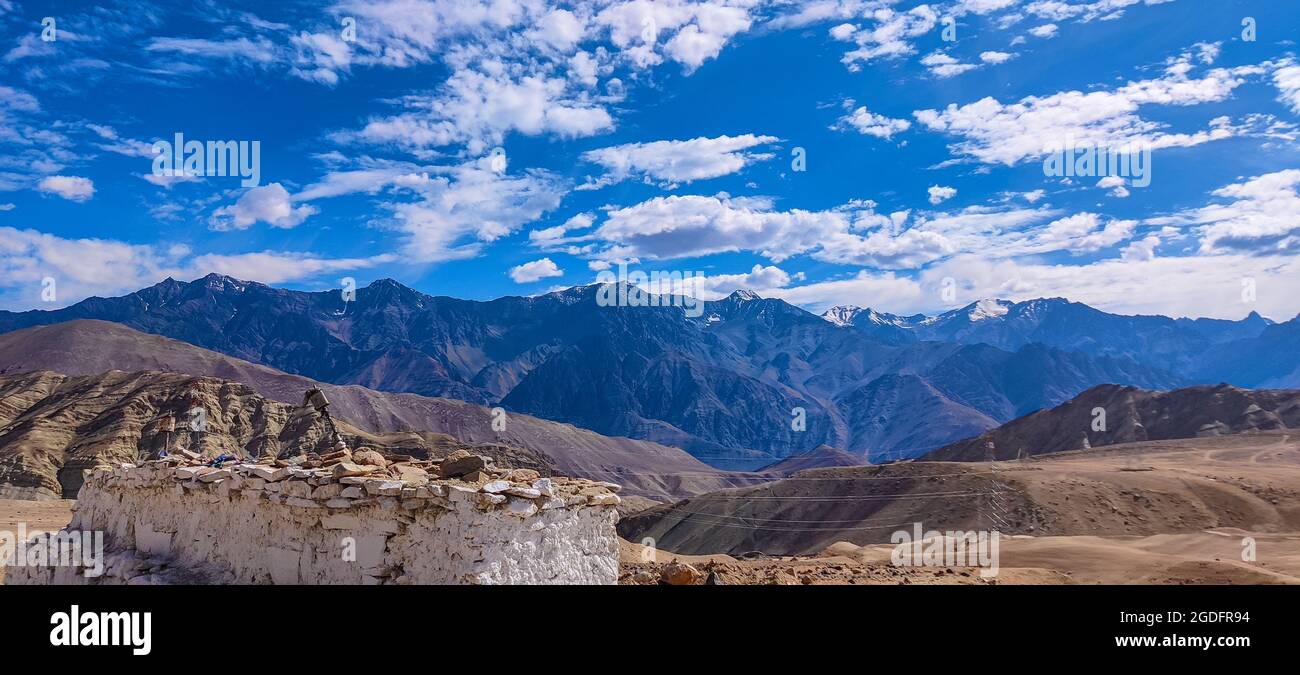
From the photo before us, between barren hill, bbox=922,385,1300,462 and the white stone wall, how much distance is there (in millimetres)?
91593

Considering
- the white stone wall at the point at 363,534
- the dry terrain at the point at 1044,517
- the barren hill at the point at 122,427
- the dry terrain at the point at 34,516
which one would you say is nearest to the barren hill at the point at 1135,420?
the dry terrain at the point at 1044,517

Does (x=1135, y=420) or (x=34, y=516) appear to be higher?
(x=34, y=516)

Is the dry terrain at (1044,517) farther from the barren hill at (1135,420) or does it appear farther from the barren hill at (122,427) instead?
the barren hill at (122,427)

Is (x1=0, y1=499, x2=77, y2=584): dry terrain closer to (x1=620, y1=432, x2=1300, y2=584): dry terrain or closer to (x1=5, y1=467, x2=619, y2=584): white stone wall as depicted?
(x1=5, y1=467, x2=619, y2=584): white stone wall

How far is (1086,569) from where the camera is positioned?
24281 mm

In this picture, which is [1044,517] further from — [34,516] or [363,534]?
[34,516]

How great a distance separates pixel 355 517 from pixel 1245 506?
51.6 metres

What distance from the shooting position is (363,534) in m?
8.92

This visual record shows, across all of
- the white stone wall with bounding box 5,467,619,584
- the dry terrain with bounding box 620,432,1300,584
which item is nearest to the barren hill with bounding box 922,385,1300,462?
the dry terrain with bounding box 620,432,1300,584

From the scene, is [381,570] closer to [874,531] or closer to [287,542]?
[287,542]

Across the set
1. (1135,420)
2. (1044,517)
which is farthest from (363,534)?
(1135,420)

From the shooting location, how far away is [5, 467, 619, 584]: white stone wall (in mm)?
8625

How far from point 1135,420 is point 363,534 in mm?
119692
